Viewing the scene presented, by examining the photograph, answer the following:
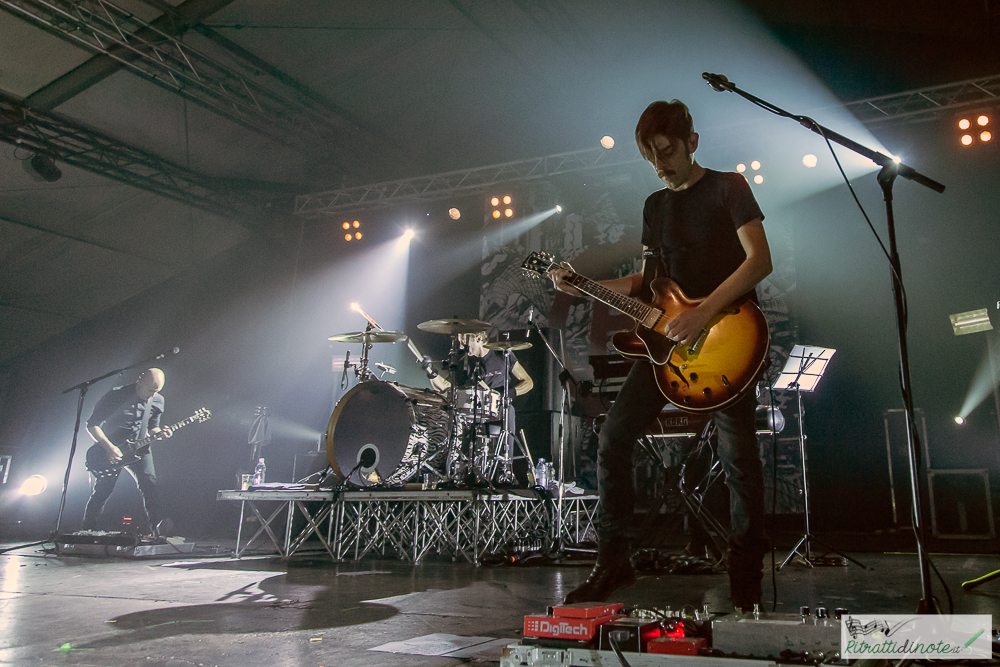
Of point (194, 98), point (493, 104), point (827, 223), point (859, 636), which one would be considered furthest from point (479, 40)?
point (859, 636)

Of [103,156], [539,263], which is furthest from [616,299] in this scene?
[103,156]

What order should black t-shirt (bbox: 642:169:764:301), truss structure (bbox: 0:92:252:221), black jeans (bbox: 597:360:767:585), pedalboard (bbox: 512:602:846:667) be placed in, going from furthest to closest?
truss structure (bbox: 0:92:252:221) → black t-shirt (bbox: 642:169:764:301) → black jeans (bbox: 597:360:767:585) → pedalboard (bbox: 512:602:846:667)

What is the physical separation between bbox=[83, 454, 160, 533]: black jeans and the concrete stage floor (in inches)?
74.2

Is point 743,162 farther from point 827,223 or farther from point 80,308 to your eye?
point 80,308

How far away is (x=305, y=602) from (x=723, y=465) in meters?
2.25

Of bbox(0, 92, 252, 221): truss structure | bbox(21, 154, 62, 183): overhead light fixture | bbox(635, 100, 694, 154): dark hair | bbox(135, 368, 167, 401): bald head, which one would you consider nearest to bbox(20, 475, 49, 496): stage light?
bbox(135, 368, 167, 401): bald head

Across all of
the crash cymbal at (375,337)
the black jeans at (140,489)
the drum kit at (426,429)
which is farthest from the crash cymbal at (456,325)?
the black jeans at (140,489)

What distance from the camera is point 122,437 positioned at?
25.9 ft

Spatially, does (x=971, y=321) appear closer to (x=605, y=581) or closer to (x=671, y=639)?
(x=605, y=581)

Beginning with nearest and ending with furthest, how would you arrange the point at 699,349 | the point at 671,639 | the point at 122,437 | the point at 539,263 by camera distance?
the point at 671,639 < the point at 699,349 < the point at 539,263 < the point at 122,437

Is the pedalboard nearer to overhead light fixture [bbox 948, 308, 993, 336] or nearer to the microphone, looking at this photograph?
the microphone

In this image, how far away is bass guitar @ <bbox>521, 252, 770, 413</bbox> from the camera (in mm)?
2322

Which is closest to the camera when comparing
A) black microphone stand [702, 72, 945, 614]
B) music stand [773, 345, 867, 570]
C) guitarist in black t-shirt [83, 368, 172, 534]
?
black microphone stand [702, 72, 945, 614]

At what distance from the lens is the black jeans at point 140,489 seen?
7719 mm
